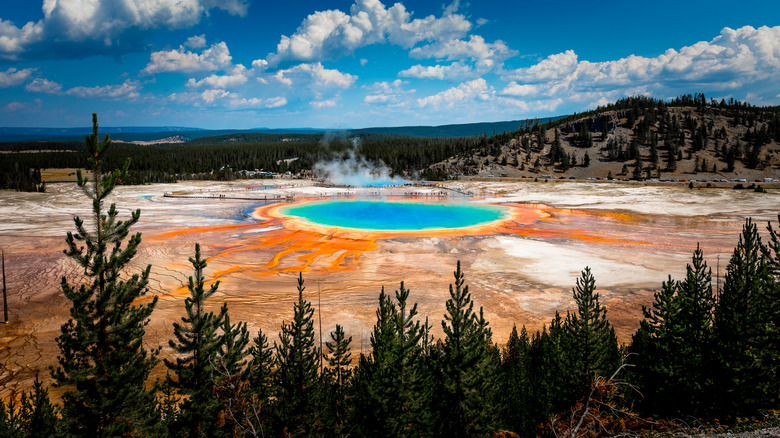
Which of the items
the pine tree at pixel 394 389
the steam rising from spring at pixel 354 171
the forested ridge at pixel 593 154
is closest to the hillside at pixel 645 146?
the forested ridge at pixel 593 154

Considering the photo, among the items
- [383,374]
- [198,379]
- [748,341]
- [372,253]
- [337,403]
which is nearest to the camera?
[198,379]

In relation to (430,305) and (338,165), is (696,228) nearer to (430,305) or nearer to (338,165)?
(430,305)

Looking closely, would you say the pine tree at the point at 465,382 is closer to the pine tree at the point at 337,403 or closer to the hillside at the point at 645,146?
the pine tree at the point at 337,403

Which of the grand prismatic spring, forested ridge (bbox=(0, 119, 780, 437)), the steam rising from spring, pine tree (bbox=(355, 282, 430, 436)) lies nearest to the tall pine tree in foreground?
forested ridge (bbox=(0, 119, 780, 437))

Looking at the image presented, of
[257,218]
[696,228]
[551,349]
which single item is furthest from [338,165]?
[551,349]

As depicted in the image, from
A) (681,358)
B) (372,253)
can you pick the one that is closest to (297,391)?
(681,358)

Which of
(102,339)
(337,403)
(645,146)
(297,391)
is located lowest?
(337,403)

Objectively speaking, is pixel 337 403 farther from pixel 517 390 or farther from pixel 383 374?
pixel 517 390
